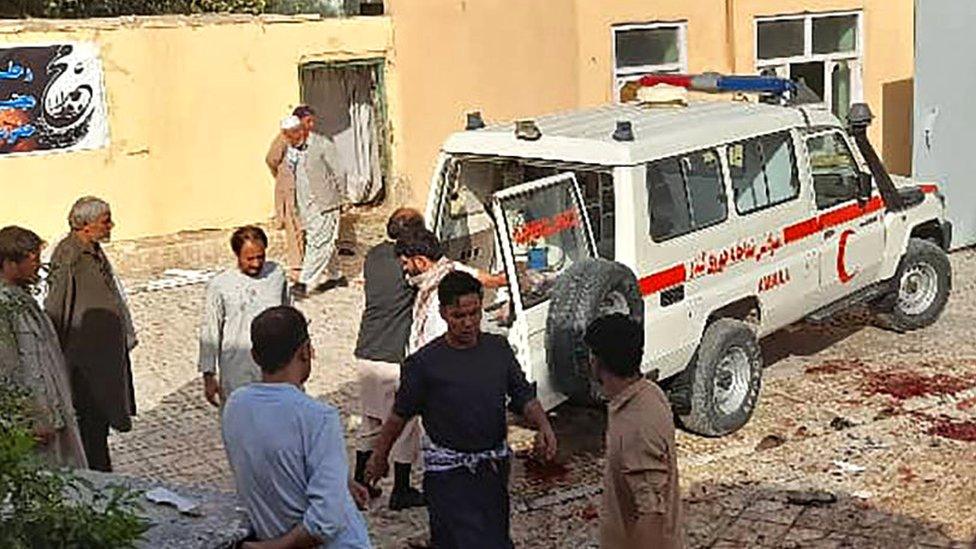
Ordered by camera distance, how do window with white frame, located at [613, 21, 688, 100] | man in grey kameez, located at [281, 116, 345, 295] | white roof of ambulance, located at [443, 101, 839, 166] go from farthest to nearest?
window with white frame, located at [613, 21, 688, 100]
man in grey kameez, located at [281, 116, 345, 295]
white roof of ambulance, located at [443, 101, 839, 166]

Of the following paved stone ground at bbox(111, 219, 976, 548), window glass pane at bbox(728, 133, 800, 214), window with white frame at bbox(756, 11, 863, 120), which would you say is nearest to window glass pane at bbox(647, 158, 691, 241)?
window glass pane at bbox(728, 133, 800, 214)

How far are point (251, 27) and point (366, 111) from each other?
5.89 feet

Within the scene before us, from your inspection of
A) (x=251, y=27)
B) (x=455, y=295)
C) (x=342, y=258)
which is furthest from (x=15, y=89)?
(x=455, y=295)

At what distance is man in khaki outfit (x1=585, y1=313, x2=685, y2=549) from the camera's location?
471cm

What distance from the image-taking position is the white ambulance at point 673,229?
24.1 ft

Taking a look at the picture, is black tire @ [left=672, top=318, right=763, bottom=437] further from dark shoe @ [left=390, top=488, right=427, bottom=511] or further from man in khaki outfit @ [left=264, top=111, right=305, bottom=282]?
man in khaki outfit @ [left=264, top=111, right=305, bottom=282]

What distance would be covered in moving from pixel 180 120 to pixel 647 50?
6.16 m

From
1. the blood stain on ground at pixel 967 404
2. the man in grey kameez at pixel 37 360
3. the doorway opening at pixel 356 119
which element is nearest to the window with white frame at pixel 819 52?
the doorway opening at pixel 356 119

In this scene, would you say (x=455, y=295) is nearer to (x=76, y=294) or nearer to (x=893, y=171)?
(x=76, y=294)

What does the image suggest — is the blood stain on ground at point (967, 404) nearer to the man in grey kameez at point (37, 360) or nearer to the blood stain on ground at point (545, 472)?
the blood stain on ground at point (545, 472)

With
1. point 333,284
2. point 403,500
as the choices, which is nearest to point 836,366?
point 403,500

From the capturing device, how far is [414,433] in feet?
23.3

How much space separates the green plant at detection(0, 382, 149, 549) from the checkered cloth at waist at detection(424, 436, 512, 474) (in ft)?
7.66

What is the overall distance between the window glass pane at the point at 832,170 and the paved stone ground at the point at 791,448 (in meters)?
1.37
